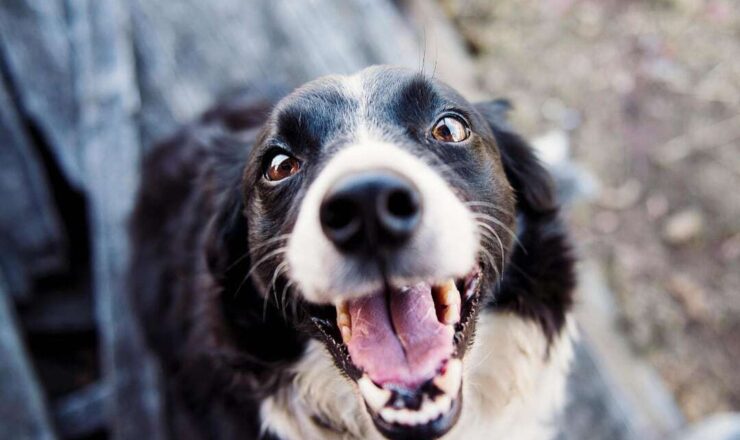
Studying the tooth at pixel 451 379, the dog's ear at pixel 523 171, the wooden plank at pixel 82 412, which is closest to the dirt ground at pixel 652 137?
the dog's ear at pixel 523 171

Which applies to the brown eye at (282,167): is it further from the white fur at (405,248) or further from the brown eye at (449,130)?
the brown eye at (449,130)

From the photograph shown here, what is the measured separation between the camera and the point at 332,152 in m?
1.49

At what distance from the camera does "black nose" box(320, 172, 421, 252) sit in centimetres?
121

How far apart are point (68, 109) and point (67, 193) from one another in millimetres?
458

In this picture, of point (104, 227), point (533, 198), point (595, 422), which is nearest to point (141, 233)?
point (104, 227)

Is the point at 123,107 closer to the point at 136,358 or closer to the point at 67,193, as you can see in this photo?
the point at 67,193

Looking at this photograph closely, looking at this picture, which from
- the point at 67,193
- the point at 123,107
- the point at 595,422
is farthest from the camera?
the point at 67,193

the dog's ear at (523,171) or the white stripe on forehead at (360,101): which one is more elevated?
the white stripe on forehead at (360,101)

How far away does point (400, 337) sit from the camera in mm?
1458

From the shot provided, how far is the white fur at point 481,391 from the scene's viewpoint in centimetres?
184

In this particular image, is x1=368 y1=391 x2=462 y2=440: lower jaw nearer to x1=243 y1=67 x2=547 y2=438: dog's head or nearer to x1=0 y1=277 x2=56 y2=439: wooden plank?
x1=243 y1=67 x2=547 y2=438: dog's head

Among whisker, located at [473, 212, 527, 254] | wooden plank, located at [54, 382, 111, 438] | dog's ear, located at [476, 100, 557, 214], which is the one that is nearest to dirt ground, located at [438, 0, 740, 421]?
dog's ear, located at [476, 100, 557, 214]

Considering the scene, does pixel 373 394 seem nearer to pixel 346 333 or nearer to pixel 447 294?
pixel 346 333

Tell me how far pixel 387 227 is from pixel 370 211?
5cm
